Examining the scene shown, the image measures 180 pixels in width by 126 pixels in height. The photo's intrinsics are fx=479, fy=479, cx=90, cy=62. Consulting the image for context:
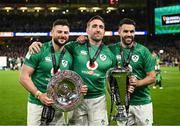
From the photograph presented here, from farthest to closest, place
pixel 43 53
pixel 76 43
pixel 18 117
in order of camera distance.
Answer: pixel 18 117
pixel 76 43
pixel 43 53

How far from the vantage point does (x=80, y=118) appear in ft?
21.5

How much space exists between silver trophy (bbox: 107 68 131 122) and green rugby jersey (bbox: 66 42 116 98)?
1.67 feet

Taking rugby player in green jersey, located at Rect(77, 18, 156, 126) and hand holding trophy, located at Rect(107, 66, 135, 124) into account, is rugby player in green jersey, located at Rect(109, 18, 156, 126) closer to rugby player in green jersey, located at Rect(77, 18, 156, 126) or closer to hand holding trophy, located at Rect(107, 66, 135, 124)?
rugby player in green jersey, located at Rect(77, 18, 156, 126)

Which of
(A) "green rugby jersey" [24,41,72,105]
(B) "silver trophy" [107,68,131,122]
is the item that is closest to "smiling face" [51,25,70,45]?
(A) "green rugby jersey" [24,41,72,105]

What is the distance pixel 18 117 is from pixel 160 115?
3.84 metres

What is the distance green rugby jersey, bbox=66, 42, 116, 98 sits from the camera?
6.52 meters

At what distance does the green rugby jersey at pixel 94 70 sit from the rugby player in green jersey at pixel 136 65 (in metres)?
0.29

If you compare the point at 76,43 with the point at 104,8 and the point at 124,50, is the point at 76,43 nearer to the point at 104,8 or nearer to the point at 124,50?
the point at 124,50

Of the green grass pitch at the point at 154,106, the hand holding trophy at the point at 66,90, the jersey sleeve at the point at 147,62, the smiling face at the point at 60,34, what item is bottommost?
the green grass pitch at the point at 154,106

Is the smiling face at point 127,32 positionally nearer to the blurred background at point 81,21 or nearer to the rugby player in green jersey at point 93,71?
the rugby player in green jersey at point 93,71

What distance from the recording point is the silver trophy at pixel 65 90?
5773 mm

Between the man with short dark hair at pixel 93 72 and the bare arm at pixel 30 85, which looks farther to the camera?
the man with short dark hair at pixel 93 72

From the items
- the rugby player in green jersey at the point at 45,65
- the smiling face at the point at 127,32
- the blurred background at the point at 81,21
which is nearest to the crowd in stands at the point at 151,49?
the blurred background at the point at 81,21

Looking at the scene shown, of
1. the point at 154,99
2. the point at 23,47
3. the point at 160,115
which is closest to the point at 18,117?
the point at 160,115
